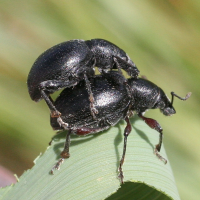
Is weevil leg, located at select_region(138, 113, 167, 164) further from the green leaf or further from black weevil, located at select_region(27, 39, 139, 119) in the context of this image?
black weevil, located at select_region(27, 39, 139, 119)

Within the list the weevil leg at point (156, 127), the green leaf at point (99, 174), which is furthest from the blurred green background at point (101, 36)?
the green leaf at point (99, 174)

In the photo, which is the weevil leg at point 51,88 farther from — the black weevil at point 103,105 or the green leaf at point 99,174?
the green leaf at point 99,174

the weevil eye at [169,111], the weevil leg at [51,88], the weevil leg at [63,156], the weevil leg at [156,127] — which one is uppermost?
the weevil eye at [169,111]

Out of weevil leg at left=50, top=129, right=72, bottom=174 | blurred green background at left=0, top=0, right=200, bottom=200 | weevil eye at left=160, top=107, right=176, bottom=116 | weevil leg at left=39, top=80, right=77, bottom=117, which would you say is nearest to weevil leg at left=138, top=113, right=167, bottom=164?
weevil eye at left=160, top=107, right=176, bottom=116

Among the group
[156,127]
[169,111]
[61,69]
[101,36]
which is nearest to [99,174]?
[156,127]

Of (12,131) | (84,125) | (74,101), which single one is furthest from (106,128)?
(12,131)

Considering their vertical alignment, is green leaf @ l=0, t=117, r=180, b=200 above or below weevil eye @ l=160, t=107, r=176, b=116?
below
